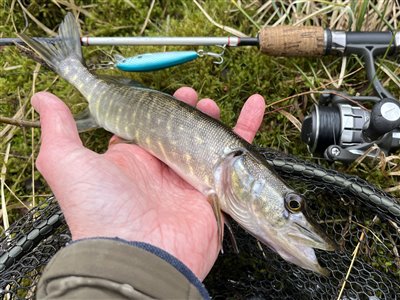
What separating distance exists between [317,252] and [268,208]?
1.39 feet

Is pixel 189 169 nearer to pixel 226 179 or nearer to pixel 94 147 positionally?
pixel 226 179

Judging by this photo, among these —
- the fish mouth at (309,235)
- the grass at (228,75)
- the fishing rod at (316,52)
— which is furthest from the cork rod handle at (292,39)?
the fish mouth at (309,235)

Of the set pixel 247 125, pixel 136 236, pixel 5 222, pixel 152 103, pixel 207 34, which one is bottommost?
pixel 5 222

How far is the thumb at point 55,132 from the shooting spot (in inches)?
52.8

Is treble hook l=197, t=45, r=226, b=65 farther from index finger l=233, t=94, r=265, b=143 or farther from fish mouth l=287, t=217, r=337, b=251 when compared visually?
fish mouth l=287, t=217, r=337, b=251

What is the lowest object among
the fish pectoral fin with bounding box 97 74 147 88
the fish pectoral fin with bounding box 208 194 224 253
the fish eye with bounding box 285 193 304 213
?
the fish pectoral fin with bounding box 208 194 224 253

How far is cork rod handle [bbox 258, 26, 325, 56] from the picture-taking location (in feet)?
6.23

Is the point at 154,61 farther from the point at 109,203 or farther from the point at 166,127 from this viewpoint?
the point at 109,203

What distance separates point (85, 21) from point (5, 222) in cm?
110

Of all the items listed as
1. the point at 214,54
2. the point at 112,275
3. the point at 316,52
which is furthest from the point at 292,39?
the point at 112,275

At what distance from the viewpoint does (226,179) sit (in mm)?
1514

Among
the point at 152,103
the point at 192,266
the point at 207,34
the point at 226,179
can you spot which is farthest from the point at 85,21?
the point at 192,266

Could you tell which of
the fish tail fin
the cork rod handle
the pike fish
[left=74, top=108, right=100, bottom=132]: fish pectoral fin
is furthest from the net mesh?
the fish tail fin

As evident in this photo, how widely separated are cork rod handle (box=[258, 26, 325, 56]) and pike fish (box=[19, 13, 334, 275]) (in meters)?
0.54
